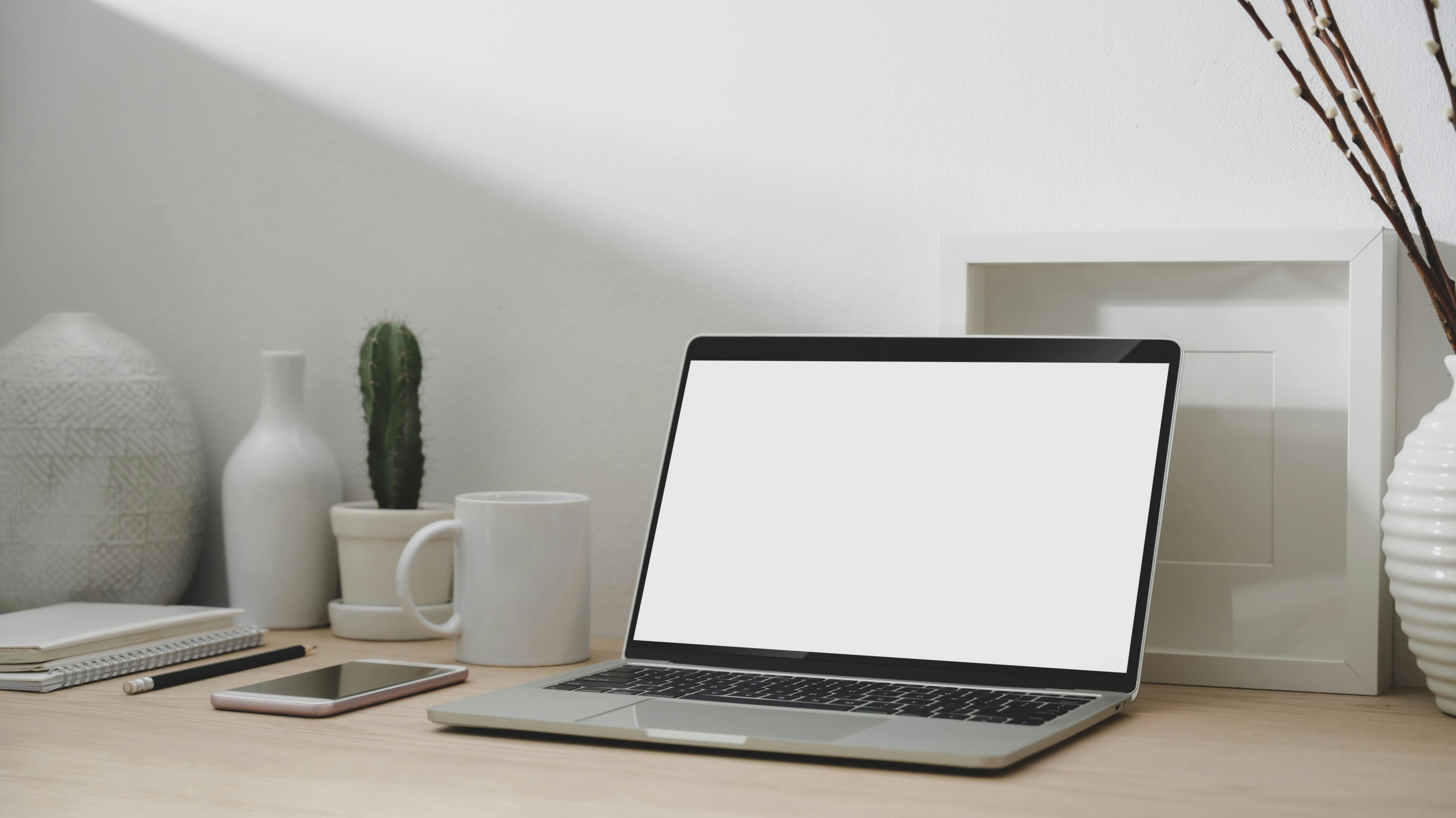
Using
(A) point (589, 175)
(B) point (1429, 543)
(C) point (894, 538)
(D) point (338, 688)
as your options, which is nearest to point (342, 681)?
(D) point (338, 688)

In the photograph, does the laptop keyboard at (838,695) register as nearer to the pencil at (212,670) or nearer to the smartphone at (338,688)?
the smartphone at (338,688)

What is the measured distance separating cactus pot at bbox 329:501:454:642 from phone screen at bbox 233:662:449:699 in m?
0.14

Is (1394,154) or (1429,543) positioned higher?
(1394,154)

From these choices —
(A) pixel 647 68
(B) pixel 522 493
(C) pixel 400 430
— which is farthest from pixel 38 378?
(A) pixel 647 68

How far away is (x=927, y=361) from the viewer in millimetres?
917

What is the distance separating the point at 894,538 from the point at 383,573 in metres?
0.44

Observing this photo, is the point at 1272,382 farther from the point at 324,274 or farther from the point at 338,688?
the point at 324,274

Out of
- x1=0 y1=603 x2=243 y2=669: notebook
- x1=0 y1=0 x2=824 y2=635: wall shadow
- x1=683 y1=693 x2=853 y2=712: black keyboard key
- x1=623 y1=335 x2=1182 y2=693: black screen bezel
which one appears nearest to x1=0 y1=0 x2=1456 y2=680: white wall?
x1=0 y1=0 x2=824 y2=635: wall shadow

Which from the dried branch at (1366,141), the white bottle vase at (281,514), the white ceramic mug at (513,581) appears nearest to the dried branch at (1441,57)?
the dried branch at (1366,141)

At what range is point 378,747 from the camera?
0.71 metres

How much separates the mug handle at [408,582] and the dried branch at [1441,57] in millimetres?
705

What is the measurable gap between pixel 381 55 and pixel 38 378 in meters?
0.41

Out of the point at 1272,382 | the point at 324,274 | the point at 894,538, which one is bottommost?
the point at 894,538

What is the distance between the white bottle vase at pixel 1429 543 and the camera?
0.75 m
